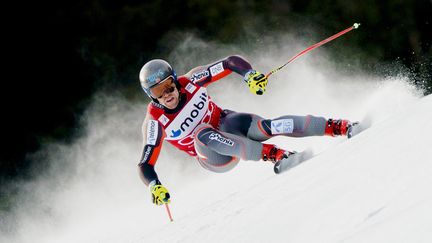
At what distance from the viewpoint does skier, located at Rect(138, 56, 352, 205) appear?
482cm

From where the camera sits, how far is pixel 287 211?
2912mm

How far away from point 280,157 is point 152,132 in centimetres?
100

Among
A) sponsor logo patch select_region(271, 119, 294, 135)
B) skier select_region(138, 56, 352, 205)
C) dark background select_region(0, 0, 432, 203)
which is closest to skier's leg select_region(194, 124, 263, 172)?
skier select_region(138, 56, 352, 205)

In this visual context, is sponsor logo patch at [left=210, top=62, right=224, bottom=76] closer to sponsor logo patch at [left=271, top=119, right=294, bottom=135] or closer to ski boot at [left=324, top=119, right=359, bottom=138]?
sponsor logo patch at [left=271, top=119, right=294, bottom=135]

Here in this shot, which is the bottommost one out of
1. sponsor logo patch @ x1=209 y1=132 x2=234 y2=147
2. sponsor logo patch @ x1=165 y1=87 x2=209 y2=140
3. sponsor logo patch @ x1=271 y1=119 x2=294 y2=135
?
sponsor logo patch @ x1=271 y1=119 x2=294 y2=135

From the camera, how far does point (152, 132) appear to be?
16.6 ft

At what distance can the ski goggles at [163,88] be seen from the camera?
5.05 m

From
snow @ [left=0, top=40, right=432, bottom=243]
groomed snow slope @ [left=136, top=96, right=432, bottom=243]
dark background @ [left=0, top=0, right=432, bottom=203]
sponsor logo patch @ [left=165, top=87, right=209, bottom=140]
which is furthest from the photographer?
dark background @ [left=0, top=0, right=432, bottom=203]

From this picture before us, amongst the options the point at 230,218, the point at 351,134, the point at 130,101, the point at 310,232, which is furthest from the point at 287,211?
the point at 130,101

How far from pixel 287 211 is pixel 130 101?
37.1ft

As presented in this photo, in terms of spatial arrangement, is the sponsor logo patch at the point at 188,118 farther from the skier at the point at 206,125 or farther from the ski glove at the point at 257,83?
the ski glove at the point at 257,83

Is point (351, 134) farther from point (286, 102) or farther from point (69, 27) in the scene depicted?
point (69, 27)

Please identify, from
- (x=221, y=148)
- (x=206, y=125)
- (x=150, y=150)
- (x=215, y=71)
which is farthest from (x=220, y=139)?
(x=215, y=71)

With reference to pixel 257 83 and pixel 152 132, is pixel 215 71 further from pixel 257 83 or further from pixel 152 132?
pixel 152 132
